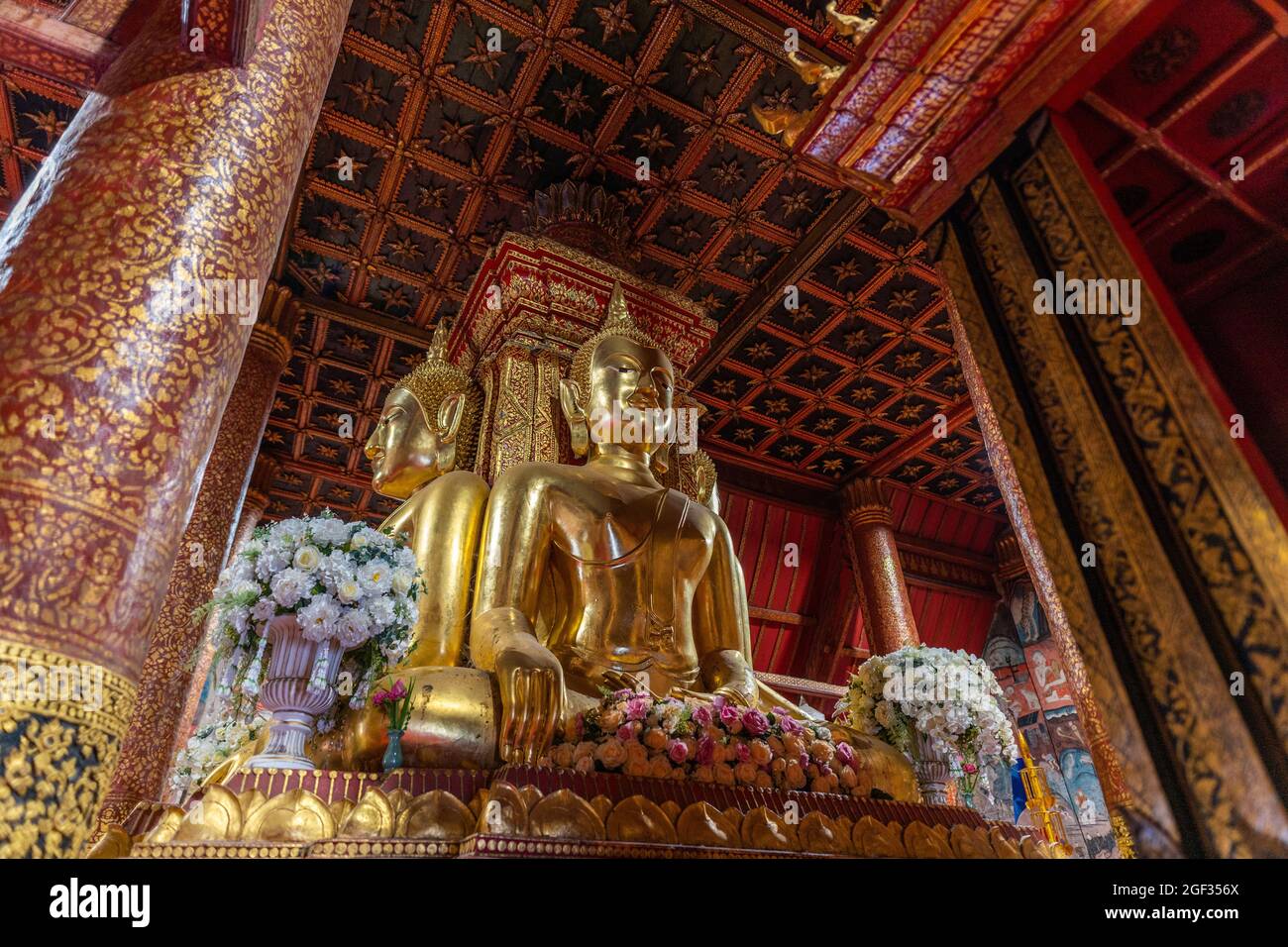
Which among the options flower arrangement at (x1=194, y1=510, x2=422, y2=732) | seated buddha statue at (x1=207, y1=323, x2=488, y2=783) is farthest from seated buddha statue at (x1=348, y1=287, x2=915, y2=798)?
flower arrangement at (x1=194, y1=510, x2=422, y2=732)

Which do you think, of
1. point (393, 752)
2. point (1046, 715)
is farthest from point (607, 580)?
point (1046, 715)

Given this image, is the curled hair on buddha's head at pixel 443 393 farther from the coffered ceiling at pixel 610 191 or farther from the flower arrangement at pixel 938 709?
the flower arrangement at pixel 938 709

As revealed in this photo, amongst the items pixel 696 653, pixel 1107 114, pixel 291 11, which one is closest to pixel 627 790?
pixel 696 653

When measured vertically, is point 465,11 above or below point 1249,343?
above

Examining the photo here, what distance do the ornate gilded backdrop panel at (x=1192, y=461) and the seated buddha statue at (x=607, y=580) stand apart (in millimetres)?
1559

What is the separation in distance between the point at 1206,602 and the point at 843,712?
229cm

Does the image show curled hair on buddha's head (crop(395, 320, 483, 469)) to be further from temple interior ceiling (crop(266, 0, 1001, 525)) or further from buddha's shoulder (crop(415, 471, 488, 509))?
temple interior ceiling (crop(266, 0, 1001, 525))

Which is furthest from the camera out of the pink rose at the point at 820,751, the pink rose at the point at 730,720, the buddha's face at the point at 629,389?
the buddha's face at the point at 629,389

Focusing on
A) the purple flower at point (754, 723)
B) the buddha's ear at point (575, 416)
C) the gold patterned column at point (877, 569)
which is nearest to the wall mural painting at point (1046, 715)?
the gold patterned column at point (877, 569)

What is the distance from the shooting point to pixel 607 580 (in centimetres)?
336

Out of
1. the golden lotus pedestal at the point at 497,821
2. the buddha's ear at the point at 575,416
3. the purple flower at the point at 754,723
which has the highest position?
the buddha's ear at the point at 575,416

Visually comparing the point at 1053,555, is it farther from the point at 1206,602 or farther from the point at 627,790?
the point at 627,790

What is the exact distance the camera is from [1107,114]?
8.13 feet

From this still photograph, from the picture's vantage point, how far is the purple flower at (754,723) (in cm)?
257
